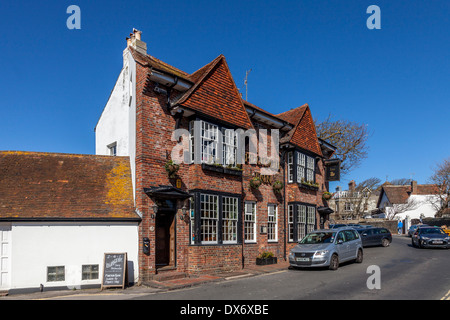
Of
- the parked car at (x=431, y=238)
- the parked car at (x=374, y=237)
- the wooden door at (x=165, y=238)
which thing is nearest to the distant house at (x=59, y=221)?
the wooden door at (x=165, y=238)

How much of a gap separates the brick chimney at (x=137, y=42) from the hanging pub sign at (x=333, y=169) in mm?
15177

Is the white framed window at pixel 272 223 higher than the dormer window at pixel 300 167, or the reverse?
the dormer window at pixel 300 167

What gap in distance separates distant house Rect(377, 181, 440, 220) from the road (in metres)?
46.8

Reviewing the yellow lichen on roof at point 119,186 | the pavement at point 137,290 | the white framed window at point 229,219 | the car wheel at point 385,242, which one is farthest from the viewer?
the car wheel at point 385,242

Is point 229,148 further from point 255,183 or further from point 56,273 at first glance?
point 56,273

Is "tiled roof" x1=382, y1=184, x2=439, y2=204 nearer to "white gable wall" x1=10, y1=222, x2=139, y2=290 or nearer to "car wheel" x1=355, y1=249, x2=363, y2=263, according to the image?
"car wheel" x1=355, y1=249, x2=363, y2=263

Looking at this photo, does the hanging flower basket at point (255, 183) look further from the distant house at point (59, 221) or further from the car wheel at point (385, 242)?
the car wheel at point (385, 242)

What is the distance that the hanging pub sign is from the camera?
26.5 m

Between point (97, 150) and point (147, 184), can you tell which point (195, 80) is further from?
point (97, 150)

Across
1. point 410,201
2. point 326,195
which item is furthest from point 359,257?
point 410,201

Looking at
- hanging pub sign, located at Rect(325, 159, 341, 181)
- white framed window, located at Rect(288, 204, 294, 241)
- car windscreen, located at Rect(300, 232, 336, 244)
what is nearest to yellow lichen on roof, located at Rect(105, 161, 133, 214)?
car windscreen, located at Rect(300, 232, 336, 244)

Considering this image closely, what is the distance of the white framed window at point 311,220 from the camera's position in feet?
76.9
